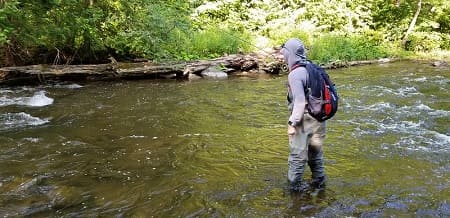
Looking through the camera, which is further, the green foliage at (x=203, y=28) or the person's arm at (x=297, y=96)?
the green foliage at (x=203, y=28)

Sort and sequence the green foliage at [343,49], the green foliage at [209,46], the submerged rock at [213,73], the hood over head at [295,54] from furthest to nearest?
the green foliage at [343,49] < the green foliage at [209,46] < the submerged rock at [213,73] < the hood over head at [295,54]

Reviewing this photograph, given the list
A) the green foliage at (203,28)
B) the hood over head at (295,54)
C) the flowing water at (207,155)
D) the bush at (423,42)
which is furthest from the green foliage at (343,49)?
the hood over head at (295,54)

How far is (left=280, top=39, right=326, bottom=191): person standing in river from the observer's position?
4.81 meters

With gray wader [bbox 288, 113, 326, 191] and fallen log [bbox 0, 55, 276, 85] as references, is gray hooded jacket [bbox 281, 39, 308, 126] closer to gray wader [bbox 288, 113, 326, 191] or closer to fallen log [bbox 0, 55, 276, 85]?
gray wader [bbox 288, 113, 326, 191]

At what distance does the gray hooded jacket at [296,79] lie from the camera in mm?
4797

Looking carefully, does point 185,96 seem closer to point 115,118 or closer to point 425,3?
point 115,118

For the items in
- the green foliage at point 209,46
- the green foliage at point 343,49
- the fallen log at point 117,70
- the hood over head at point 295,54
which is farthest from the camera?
the green foliage at point 343,49

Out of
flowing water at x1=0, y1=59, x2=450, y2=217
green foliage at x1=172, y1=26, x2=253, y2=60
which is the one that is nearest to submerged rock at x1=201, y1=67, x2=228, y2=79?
green foliage at x1=172, y1=26, x2=253, y2=60

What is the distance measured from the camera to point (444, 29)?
2372 centimetres

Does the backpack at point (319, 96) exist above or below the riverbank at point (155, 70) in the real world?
above

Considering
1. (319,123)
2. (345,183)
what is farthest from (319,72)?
(345,183)

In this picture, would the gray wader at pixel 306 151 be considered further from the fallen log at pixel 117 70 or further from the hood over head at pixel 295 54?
the fallen log at pixel 117 70

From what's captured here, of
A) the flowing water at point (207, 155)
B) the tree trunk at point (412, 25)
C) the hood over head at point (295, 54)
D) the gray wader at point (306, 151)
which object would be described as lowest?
the flowing water at point (207, 155)

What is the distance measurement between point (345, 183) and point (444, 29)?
71.1ft
